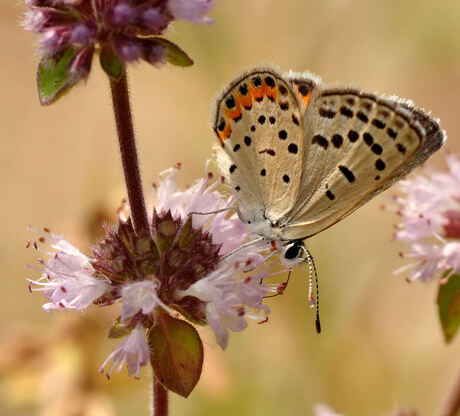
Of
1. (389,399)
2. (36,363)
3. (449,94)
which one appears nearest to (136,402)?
(36,363)

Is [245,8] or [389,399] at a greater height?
[245,8]

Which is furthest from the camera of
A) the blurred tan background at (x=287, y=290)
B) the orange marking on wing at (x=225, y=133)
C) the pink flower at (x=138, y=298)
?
the blurred tan background at (x=287, y=290)

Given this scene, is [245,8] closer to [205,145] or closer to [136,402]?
[205,145]

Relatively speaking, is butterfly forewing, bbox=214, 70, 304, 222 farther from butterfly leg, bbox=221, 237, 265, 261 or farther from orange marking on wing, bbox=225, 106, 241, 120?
butterfly leg, bbox=221, 237, 265, 261

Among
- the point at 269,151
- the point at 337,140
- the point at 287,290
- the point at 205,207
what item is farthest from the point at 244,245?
the point at 287,290

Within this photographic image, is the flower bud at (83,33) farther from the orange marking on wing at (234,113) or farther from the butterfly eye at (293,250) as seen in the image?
the butterfly eye at (293,250)

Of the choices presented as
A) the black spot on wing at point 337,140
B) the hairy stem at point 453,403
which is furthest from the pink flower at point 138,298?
the hairy stem at point 453,403

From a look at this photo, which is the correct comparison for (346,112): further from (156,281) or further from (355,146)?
(156,281)
